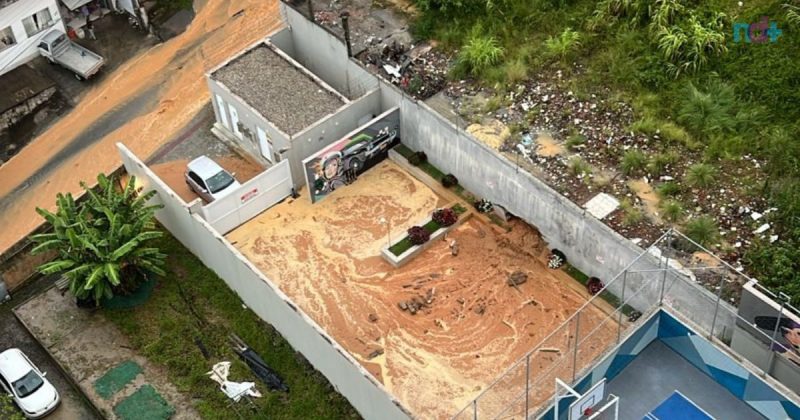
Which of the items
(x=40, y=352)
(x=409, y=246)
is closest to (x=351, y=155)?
(x=409, y=246)

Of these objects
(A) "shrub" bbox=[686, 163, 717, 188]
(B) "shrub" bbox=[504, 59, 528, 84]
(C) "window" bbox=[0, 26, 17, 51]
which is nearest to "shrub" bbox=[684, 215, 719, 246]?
(A) "shrub" bbox=[686, 163, 717, 188]

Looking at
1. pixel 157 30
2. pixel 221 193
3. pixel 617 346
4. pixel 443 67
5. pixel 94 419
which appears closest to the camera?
pixel 617 346

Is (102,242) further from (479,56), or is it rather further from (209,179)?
(479,56)

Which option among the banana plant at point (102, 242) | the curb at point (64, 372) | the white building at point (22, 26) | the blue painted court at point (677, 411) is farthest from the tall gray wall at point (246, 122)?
the blue painted court at point (677, 411)

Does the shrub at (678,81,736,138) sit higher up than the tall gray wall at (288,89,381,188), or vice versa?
the shrub at (678,81,736,138)

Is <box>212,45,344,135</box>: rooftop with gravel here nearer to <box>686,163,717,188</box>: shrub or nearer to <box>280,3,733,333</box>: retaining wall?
<box>280,3,733,333</box>: retaining wall

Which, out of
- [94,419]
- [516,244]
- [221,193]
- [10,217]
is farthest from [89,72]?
[516,244]

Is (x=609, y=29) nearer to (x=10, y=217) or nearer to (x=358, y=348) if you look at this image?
(x=358, y=348)
